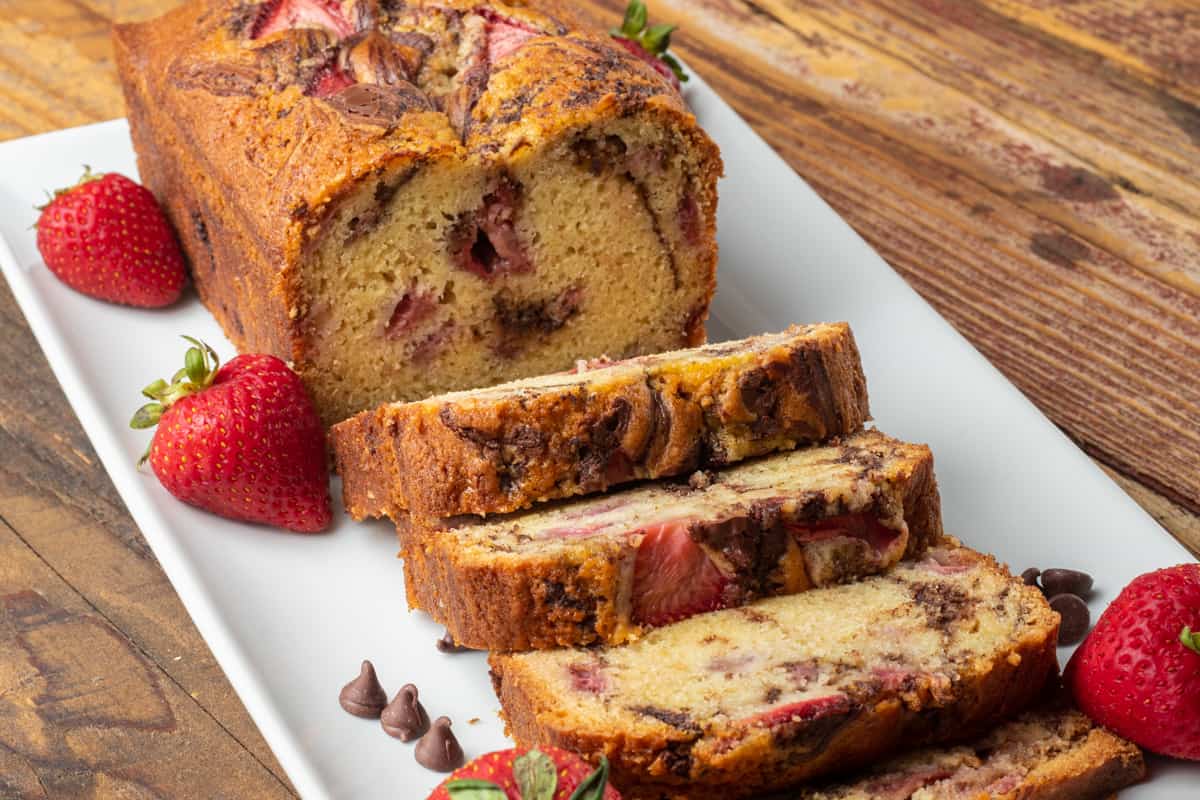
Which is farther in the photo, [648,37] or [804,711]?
[648,37]

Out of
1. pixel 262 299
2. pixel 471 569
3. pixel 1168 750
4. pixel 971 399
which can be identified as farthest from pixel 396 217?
pixel 1168 750

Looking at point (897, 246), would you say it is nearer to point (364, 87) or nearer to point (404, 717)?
point (364, 87)

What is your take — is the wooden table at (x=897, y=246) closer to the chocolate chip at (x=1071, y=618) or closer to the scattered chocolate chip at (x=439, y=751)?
the scattered chocolate chip at (x=439, y=751)

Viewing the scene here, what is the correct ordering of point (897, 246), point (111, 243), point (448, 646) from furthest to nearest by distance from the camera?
1. point (897, 246)
2. point (111, 243)
3. point (448, 646)

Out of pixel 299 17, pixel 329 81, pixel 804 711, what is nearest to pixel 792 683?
pixel 804 711

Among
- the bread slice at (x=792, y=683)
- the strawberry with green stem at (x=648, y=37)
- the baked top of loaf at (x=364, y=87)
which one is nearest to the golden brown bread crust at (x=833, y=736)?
the bread slice at (x=792, y=683)

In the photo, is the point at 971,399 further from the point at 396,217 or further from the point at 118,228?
the point at 118,228

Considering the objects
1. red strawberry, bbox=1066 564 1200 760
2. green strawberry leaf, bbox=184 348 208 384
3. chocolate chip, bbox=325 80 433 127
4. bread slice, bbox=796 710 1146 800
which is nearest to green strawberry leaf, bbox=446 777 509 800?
bread slice, bbox=796 710 1146 800
